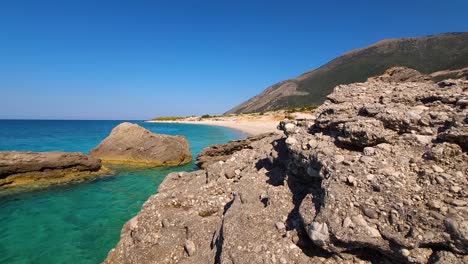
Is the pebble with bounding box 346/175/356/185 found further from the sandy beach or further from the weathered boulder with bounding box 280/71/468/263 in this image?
the sandy beach

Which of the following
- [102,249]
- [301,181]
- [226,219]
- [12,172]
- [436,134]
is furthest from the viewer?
[12,172]

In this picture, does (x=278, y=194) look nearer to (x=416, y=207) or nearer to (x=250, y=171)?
(x=250, y=171)

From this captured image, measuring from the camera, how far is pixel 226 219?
20.5 ft

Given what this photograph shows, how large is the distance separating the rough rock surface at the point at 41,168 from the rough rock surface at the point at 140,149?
4650mm

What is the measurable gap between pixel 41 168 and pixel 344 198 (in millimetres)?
21426

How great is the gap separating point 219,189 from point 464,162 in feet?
19.8

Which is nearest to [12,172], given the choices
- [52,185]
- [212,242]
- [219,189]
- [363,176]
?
[52,185]

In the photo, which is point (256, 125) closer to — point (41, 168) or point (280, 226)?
point (41, 168)

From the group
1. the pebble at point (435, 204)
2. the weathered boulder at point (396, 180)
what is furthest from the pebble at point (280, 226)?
the pebble at point (435, 204)

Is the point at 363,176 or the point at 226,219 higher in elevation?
the point at 363,176

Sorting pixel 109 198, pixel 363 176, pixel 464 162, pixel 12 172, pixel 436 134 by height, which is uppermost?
pixel 436 134

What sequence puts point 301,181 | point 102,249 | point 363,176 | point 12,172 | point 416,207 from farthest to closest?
point 12,172 → point 102,249 → point 301,181 → point 363,176 → point 416,207

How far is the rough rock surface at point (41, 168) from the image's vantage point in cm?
1768

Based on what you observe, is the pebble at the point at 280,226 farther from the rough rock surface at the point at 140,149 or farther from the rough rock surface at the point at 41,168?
the rough rock surface at the point at 140,149
